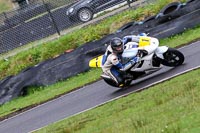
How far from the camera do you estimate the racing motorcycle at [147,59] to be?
15.0m

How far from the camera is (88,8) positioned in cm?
2752

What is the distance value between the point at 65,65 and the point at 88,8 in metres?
6.97

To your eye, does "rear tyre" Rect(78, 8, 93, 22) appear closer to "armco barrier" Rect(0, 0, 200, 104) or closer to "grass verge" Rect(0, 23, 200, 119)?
"armco barrier" Rect(0, 0, 200, 104)

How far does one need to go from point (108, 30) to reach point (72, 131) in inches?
467

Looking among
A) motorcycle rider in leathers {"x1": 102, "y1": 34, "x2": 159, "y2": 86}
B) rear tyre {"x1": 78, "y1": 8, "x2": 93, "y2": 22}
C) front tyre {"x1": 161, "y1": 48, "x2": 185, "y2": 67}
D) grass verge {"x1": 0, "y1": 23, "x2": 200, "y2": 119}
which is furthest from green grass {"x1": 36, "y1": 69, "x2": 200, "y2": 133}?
rear tyre {"x1": 78, "y1": 8, "x2": 93, "y2": 22}

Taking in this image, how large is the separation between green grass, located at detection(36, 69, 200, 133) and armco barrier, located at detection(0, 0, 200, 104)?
6941mm

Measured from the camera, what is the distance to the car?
89.0ft

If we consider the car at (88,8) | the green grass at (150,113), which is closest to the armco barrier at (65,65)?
the car at (88,8)

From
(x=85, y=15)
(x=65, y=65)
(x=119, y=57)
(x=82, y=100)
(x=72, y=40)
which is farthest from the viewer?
(x=85, y=15)

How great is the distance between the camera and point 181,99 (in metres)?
11.0

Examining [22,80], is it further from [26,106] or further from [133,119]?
[133,119]

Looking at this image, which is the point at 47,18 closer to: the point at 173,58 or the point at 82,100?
the point at 82,100

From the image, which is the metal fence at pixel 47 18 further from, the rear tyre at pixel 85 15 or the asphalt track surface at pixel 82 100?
the asphalt track surface at pixel 82 100

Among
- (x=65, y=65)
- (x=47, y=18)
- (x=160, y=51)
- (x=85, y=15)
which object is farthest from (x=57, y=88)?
(x=85, y=15)
